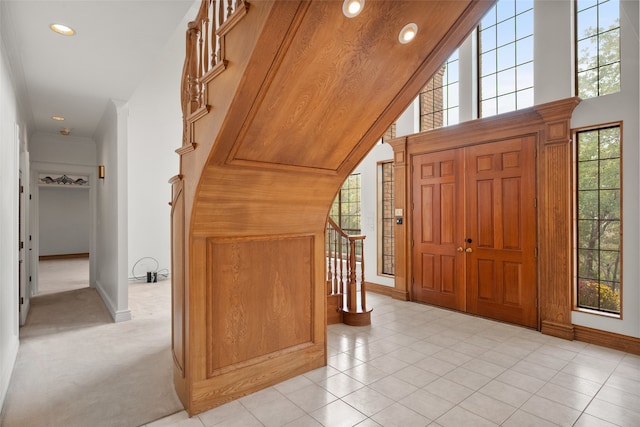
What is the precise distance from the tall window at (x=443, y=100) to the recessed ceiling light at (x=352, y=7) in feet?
12.4

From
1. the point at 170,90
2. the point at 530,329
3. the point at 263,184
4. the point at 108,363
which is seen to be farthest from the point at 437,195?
the point at 170,90

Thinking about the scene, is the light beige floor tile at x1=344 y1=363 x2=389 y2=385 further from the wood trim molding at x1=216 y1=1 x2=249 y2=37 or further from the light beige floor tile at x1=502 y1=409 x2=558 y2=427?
the wood trim molding at x1=216 y1=1 x2=249 y2=37

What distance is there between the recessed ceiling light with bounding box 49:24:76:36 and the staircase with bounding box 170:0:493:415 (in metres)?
1.16

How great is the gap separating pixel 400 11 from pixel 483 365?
9.59 feet

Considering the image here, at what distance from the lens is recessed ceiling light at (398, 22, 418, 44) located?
1806mm

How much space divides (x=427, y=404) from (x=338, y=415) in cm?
65

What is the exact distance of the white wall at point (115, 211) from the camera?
4520mm

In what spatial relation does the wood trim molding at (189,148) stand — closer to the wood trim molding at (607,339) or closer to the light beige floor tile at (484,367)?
the light beige floor tile at (484,367)

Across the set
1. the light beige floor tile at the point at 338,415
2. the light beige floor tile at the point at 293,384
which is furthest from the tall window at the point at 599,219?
the light beige floor tile at the point at 293,384

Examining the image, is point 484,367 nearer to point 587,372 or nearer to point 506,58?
point 587,372

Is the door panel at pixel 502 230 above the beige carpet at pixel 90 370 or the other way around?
above

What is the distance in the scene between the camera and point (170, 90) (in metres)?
7.35

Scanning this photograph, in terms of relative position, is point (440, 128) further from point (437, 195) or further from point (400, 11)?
point (400, 11)

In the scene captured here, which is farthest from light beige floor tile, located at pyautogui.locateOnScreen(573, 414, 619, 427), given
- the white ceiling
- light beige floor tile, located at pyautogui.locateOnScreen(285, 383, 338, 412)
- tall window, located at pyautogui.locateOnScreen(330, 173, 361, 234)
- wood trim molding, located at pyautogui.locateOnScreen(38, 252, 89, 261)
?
wood trim molding, located at pyautogui.locateOnScreen(38, 252, 89, 261)
